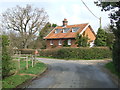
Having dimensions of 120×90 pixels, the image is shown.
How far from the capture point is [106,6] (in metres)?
12.1

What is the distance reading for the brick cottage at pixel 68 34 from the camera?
37.8 metres

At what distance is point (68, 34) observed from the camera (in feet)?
129

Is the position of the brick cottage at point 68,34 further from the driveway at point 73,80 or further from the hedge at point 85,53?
the driveway at point 73,80

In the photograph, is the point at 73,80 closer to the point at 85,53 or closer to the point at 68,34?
the point at 85,53

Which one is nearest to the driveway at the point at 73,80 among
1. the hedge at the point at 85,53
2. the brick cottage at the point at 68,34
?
the hedge at the point at 85,53

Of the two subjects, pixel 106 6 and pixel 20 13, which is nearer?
pixel 106 6

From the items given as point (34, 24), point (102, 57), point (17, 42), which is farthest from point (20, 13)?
point (102, 57)

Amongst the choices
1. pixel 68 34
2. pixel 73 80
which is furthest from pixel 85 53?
pixel 73 80

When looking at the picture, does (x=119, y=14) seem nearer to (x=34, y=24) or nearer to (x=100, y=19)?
(x=100, y=19)

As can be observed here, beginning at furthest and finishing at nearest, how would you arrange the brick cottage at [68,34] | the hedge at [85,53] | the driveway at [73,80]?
1. the brick cottage at [68,34]
2. the hedge at [85,53]
3. the driveway at [73,80]

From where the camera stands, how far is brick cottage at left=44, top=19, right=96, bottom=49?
37812mm

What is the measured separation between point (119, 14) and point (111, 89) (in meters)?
5.69

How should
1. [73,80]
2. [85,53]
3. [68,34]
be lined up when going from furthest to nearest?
[68,34] < [85,53] < [73,80]


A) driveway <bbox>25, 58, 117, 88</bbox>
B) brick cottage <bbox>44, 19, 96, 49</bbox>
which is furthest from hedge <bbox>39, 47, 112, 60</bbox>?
driveway <bbox>25, 58, 117, 88</bbox>
